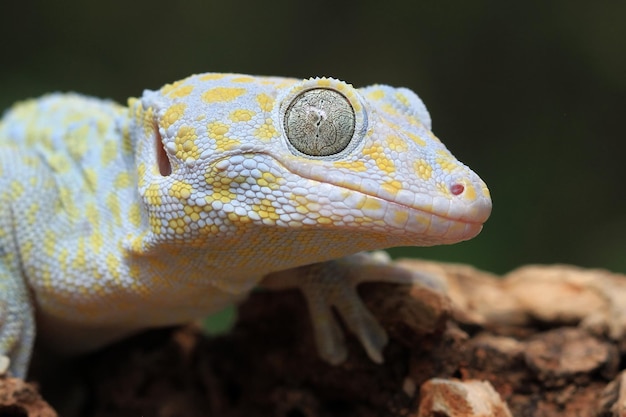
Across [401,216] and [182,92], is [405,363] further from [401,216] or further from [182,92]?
[182,92]

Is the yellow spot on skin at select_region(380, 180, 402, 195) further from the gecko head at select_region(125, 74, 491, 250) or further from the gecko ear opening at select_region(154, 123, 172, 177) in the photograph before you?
the gecko ear opening at select_region(154, 123, 172, 177)

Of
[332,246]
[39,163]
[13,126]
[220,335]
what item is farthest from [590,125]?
[13,126]

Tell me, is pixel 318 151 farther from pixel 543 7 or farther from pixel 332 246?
pixel 543 7

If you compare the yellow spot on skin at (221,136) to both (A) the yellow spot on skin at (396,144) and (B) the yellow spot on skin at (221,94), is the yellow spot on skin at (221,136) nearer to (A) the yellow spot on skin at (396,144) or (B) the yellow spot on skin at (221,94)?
(B) the yellow spot on skin at (221,94)

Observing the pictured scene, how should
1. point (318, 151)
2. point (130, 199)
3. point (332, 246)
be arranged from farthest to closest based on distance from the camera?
point (130, 199), point (332, 246), point (318, 151)

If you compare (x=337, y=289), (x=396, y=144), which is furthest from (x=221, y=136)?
(x=337, y=289)
